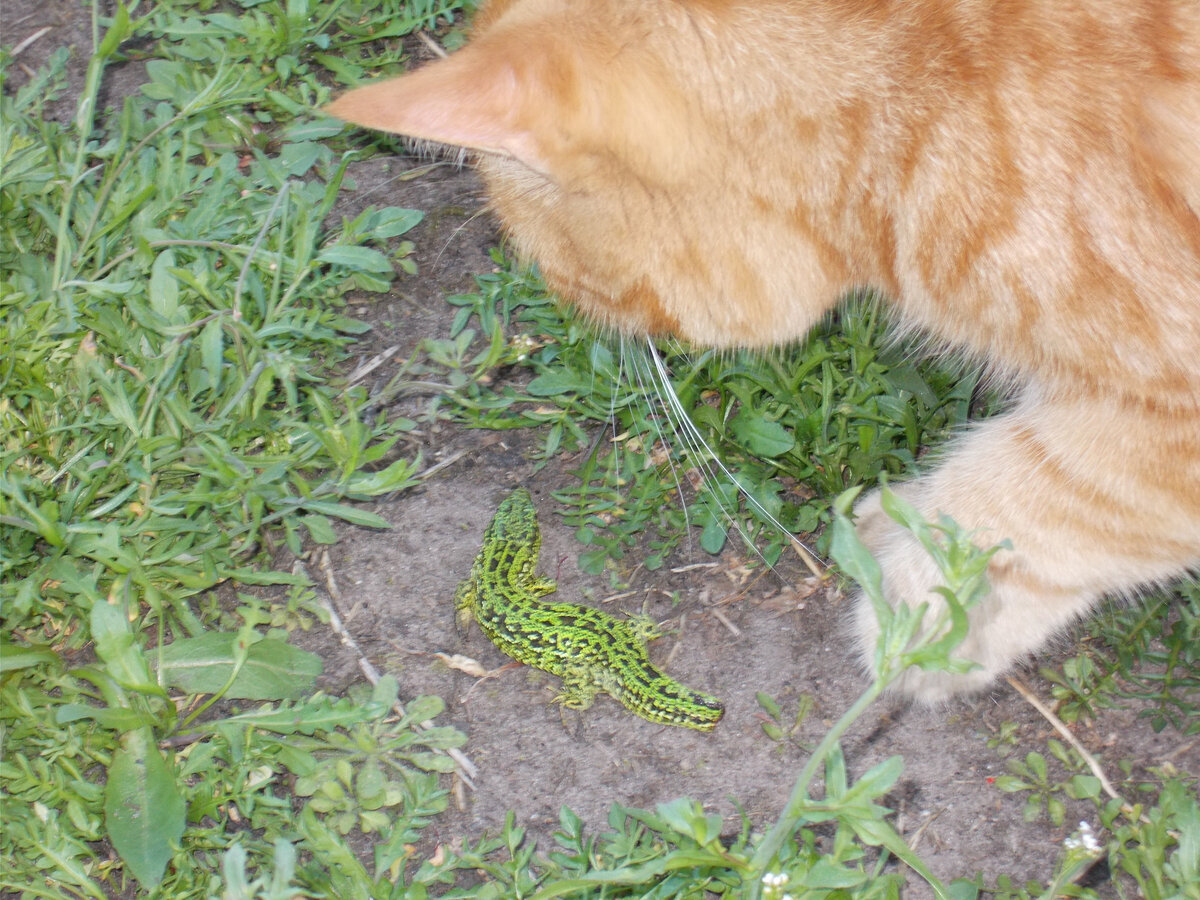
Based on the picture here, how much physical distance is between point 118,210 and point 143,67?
798mm

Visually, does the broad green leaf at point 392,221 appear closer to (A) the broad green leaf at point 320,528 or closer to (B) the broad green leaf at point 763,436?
(A) the broad green leaf at point 320,528

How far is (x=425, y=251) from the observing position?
11.2ft

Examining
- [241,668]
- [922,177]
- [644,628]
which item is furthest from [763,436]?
[241,668]

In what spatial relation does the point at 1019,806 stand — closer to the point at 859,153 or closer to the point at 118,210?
the point at 859,153

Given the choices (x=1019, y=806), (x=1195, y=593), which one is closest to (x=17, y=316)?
(x=1019, y=806)

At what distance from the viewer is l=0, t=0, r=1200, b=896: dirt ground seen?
8.36ft

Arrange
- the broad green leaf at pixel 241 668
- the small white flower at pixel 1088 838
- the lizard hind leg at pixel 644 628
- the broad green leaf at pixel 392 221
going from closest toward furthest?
the small white flower at pixel 1088 838, the broad green leaf at pixel 241 668, the lizard hind leg at pixel 644 628, the broad green leaf at pixel 392 221

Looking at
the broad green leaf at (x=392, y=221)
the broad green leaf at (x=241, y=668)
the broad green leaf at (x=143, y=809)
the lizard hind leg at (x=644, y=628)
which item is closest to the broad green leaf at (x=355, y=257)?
the broad green leaf at (x=392, y=221)

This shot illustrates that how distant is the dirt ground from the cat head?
2.62 feet

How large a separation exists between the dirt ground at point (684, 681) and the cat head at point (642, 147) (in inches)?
31.5

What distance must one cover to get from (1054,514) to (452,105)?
Answer: 146 centimetres

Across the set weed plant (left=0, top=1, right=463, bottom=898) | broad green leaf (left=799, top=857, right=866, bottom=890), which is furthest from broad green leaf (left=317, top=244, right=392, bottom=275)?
broad green leaf (left=799, top=857, right=866, bottom=890)

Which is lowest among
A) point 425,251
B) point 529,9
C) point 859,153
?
point 425,251

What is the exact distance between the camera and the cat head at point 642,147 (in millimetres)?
1807
